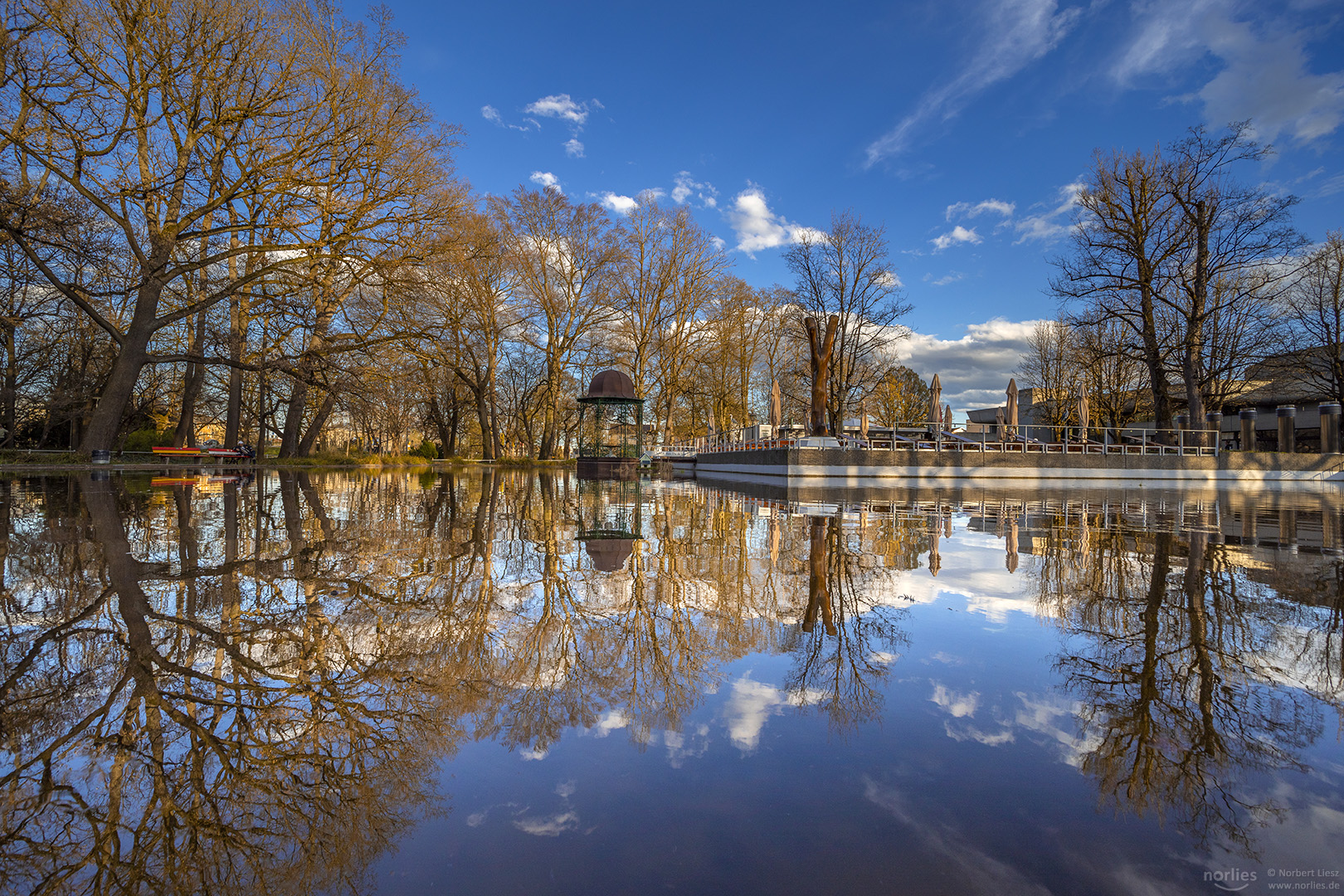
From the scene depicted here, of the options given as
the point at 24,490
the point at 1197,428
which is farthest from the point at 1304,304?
the point at 24,490

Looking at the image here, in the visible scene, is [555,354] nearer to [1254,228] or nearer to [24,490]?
[24,490]

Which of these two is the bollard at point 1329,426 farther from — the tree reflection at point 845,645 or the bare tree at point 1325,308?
the tree reflection at point 845,645

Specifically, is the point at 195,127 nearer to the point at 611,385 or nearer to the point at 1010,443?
the point at 611,385

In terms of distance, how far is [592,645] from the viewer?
3.02 m

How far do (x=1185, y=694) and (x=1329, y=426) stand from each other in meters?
31.3

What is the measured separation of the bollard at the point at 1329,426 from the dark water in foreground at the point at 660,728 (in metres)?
26.9

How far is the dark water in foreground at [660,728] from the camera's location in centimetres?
141

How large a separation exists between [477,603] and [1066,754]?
2.89 m

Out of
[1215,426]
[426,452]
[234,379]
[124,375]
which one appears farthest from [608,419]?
[1215,426]

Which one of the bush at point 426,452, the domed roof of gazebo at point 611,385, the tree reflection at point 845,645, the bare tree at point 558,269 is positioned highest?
the bare tree at point 558,269

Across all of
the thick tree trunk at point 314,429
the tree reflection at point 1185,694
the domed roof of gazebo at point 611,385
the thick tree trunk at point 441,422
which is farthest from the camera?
the thick tree trunk at point 441,422

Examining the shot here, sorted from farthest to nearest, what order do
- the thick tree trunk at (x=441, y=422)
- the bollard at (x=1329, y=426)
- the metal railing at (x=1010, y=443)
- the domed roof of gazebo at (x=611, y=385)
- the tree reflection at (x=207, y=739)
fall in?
1. the thick tree trunk at (x=441, y=422)
2. the domed roof of gazebo at (x=611, y=385)
3. the bollard at (x=1329, y=426)
4. the metal railing at (x=1010, y=443)
5. the tree reflection at (x=207, y=739)

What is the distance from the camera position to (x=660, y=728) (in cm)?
216

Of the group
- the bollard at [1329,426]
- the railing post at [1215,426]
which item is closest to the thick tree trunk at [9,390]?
the railing post at [1215,426]
